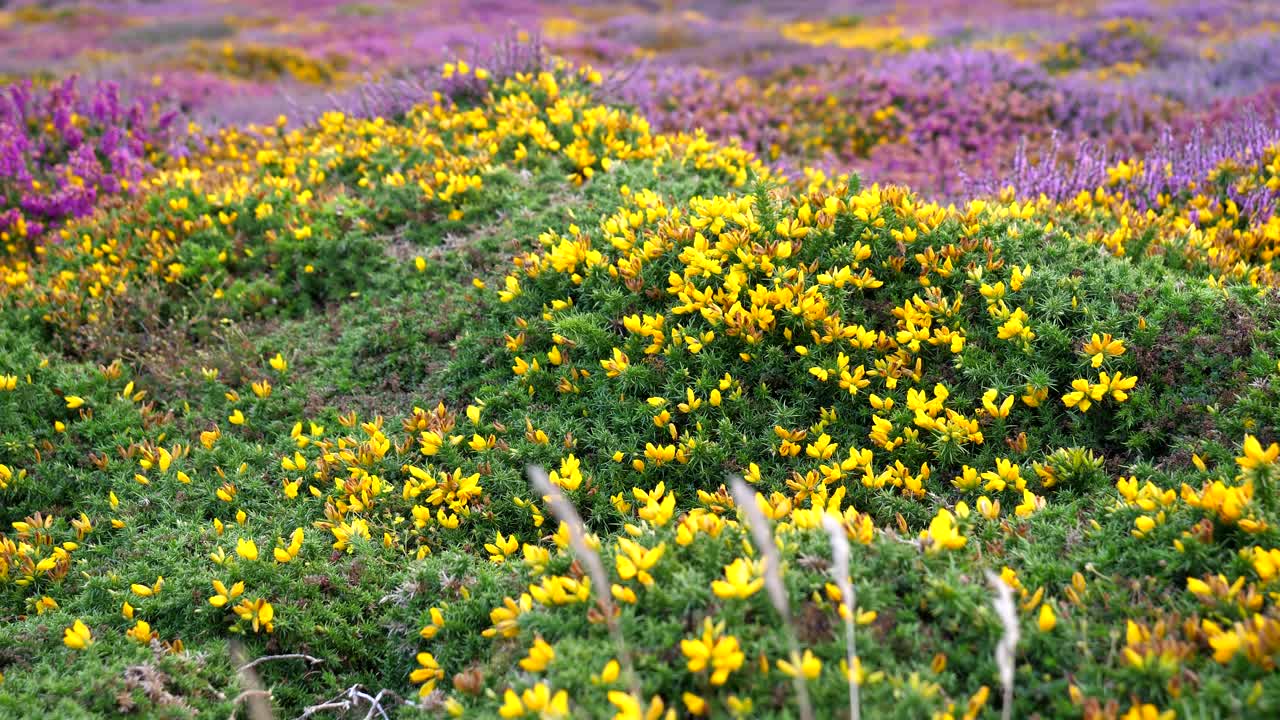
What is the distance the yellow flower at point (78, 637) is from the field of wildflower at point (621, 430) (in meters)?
0.05

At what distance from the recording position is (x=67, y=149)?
8430 millimetres

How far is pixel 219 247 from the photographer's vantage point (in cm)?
621

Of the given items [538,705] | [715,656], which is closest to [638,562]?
[715,656]

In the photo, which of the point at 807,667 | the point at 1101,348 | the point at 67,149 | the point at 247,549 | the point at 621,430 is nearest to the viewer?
the point at 807,667

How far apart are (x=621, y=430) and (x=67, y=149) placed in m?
7.57

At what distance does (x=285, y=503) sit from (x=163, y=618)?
774 millimetres

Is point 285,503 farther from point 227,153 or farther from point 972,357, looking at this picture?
point 227,153

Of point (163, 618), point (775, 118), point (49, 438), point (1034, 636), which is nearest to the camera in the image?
point (1034, 636)

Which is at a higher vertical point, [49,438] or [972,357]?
[972,357]

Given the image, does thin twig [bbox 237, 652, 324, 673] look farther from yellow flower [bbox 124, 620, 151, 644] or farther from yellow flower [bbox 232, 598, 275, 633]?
yellow flower [bbox 124, 620, 151, 644]

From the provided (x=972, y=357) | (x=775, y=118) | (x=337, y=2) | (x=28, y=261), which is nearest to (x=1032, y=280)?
(x=972, y=357)

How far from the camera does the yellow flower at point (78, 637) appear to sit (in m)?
3.14

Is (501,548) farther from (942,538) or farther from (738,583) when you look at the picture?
(942,538)

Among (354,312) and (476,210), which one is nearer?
(354,312)
